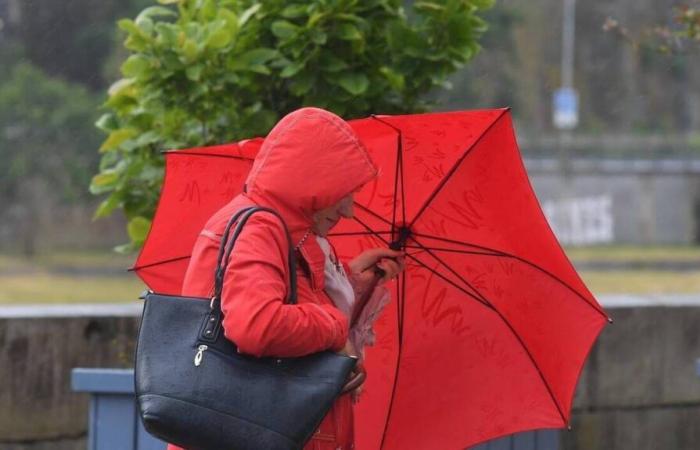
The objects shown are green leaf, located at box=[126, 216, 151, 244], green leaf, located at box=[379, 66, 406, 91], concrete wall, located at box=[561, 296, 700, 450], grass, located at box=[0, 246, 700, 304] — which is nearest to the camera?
green leaf, located at box=[379, 66, 406, 91]

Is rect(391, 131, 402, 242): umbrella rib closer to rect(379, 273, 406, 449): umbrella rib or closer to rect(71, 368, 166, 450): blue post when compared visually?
rect(379, 273, 406, 449): umbrella rib

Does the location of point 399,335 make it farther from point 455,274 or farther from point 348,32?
point 348,32

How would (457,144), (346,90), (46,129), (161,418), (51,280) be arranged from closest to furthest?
(161,418), (457,144), (346,90), (51,280), (46,129)

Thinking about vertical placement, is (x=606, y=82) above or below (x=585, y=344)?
above

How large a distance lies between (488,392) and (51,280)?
31.5m

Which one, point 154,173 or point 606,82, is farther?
point 606,82

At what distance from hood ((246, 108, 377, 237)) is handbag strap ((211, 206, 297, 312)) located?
0.06 metres

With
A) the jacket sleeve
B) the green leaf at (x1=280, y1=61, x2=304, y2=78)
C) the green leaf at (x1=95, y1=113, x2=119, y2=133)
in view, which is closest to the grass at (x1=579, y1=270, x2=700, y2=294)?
the green leaf at (x1=95, y1=113, x2=119, y2=133)

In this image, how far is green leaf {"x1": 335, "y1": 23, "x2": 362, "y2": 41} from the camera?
14.9 ft

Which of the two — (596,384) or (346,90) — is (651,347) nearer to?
(596,384)

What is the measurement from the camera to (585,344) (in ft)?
11.7

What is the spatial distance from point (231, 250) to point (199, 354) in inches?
9.1

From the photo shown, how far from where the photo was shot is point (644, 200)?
48.7 meters

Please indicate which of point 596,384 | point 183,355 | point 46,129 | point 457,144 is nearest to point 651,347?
point 596,384
